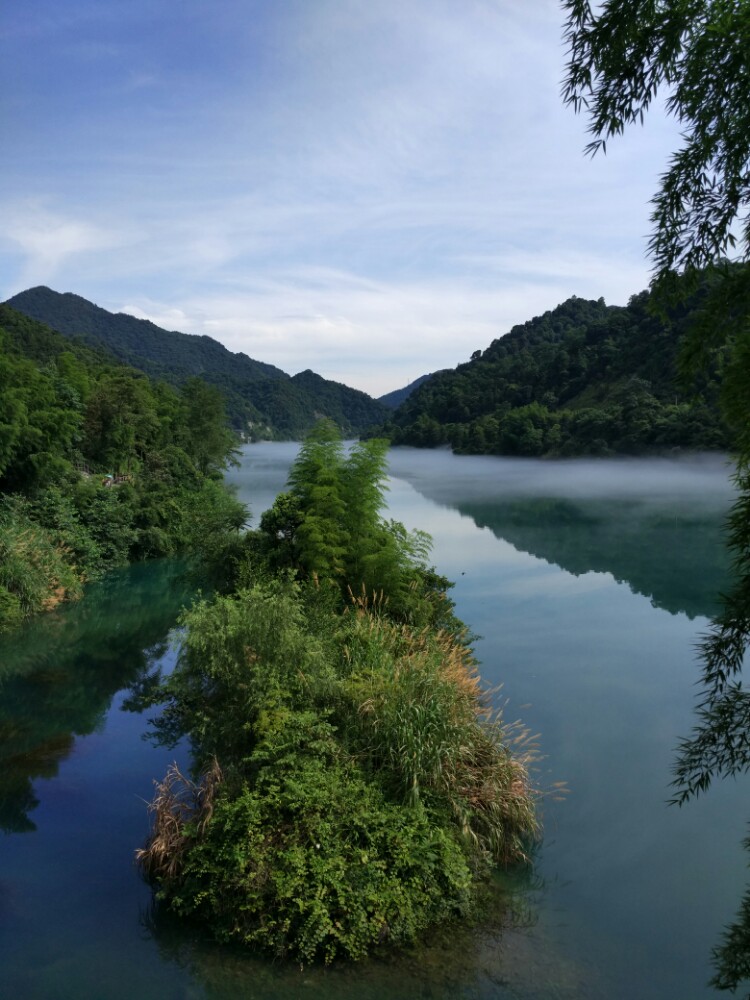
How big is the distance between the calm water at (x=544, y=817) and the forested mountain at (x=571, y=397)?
24687mm

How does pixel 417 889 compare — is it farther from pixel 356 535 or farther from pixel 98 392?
pixel 98 392

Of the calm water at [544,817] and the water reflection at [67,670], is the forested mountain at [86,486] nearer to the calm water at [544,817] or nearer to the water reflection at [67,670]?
the water reflection at [67,670]

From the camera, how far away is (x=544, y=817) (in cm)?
889

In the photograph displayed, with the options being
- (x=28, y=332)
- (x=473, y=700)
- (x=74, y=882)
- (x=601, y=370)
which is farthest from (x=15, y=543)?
(x=601, y=370)

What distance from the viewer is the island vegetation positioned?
242 inches

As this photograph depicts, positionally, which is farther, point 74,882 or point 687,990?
point 74,882

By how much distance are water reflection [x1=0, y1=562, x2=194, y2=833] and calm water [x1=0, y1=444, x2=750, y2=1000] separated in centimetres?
6

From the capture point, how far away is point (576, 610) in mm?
19859

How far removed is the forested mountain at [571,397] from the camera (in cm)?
5927

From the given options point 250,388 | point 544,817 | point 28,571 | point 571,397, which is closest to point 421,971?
point 544,817

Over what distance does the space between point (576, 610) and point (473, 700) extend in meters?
11.6

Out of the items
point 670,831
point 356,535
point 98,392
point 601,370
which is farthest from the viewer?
point 601,370

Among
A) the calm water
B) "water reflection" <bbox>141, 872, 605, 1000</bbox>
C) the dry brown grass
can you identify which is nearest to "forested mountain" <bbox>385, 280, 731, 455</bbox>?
the calm water

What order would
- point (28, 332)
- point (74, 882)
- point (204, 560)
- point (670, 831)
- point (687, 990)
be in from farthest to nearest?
point (28, 332) < point (204, 560) < point (670, 831) < point (74, 882) < point (687, 990)
